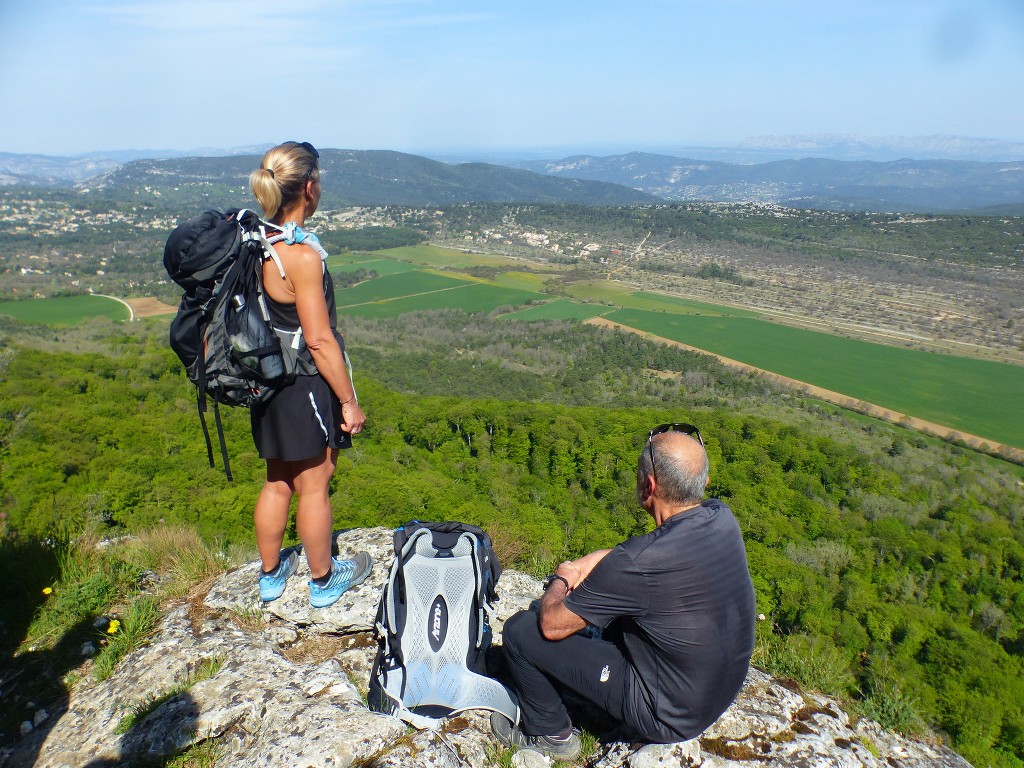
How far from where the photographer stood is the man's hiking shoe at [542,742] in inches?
101

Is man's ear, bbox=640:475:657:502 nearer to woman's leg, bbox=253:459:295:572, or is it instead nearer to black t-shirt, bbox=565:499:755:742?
black t-shirt, bbox=565:499:755:742

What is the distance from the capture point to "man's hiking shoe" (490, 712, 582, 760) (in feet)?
8.45

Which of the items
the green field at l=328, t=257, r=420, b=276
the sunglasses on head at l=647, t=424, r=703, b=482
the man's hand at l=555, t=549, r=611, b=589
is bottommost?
the green field at l=328, t=257, r=420, b=276

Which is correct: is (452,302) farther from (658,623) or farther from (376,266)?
(658,623)

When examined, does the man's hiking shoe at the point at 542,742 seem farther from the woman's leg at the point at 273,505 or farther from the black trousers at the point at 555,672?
the woman's leg at the point at 273,505

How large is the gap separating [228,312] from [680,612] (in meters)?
2.41

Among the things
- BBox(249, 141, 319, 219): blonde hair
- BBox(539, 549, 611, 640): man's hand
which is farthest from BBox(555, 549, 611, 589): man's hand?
BBox(249, 141, 319, 219): blonde hair

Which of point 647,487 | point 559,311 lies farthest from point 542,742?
point 559,311

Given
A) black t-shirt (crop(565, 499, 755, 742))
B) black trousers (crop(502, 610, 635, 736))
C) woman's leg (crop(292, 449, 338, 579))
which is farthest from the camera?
woman's leg (crop(292, 449, 338, 579))

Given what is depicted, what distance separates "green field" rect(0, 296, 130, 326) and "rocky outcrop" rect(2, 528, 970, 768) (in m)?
55.8

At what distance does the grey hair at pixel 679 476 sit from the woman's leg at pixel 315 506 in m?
1.74

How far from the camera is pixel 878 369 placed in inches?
1876


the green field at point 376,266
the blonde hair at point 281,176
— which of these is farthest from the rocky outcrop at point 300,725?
the green field at point 376,266

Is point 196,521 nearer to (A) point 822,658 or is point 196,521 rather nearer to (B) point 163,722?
(B) point 163,722
